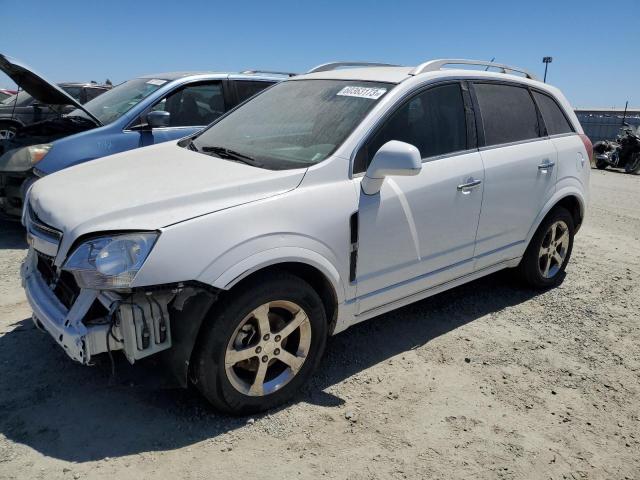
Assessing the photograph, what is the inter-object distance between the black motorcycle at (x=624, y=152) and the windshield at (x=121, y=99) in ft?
45.5

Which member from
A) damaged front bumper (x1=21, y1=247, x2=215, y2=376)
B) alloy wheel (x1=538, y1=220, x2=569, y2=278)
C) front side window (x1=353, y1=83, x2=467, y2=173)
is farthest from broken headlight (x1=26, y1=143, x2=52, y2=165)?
alloy wheel (x1=538, y1=220, x2=569, y2=278)

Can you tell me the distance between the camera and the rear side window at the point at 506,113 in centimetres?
393

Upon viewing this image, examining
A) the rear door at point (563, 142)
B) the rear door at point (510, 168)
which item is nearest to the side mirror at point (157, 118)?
the rear door at point (510, 168)

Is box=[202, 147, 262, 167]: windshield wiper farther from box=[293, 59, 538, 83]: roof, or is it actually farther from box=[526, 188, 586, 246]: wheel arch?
box=[526, 188, 586, 246]: wheel arch

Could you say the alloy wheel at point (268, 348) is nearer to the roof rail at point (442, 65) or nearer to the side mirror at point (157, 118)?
the roof rail at point (442, 65)

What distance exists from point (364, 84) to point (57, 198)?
6.42 ft

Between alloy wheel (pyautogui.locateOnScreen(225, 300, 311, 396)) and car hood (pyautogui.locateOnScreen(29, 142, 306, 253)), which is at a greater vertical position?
car hood (pyautogui.locateOnScreen(29, 142, 306, 253))

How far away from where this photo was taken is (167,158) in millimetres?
3387

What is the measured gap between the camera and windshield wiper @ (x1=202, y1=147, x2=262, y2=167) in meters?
3.10

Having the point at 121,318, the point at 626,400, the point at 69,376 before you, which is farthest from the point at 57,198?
the point at 626,400

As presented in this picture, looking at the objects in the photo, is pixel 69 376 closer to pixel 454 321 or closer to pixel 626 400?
pixel 454 321

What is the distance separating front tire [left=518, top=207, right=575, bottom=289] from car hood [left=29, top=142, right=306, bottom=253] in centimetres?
251

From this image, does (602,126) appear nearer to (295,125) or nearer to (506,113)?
(506,113)

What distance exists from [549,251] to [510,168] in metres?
1.17
